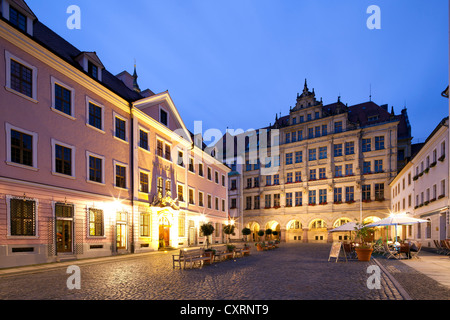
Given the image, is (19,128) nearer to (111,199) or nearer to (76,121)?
(76,121)

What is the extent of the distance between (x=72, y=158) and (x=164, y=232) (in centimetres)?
1228

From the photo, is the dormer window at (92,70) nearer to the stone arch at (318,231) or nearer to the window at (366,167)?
the stone arch at (318,231)

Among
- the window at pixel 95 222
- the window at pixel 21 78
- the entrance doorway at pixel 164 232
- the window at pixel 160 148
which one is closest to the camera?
the window at pixel 21 78

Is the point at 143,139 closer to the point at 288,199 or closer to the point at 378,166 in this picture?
the point at 288,199

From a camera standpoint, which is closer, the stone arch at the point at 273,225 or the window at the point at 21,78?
the window at the point at 21,78

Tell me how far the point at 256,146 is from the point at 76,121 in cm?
4134

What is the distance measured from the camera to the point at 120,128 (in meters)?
23.6

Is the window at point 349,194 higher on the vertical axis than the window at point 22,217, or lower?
lower

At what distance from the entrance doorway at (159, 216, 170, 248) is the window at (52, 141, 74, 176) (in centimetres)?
1045

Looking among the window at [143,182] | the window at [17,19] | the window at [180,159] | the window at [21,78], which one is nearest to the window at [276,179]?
the window at [180,159]

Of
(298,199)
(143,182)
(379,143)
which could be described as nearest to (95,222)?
(143,182)

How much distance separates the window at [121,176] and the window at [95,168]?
5.39 ft

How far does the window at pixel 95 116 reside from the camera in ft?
67.8
